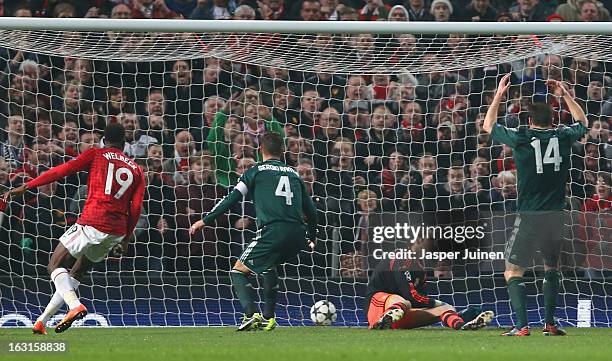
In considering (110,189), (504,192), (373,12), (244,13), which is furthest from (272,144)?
(373,12)

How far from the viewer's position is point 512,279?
32.4 feet

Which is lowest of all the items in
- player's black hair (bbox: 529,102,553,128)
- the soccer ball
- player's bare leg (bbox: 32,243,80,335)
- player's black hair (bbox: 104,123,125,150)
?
the soccer ball

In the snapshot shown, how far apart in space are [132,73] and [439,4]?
4.22 metres

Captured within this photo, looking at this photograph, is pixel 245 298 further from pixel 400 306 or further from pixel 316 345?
pixel 316 345

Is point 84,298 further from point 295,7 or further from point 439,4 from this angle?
point 439,4

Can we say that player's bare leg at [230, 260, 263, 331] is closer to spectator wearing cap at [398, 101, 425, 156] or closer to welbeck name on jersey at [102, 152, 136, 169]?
welbeck name on jersey at [102, 152, 136, 169]

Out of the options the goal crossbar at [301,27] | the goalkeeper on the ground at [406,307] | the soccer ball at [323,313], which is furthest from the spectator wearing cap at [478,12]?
the soccer ball at [323,313]

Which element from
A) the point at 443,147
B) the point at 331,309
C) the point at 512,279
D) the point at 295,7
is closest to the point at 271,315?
the point at 331,309

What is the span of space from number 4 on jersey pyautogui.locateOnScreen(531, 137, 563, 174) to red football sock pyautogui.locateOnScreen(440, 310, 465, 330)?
2047mm

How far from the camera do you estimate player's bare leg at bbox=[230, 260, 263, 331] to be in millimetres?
10719

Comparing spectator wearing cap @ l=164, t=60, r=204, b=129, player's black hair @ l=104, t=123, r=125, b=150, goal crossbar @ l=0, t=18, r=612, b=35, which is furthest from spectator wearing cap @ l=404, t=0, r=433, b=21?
player's black hair @ l=104, t=123, r=125, b=150

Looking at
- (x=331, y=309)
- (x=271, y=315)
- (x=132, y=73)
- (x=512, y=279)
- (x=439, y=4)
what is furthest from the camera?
(x=439, y=4)

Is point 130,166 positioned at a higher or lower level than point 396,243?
higher

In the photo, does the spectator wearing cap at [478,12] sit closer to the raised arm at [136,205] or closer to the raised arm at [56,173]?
the raised arm at [136,205]
